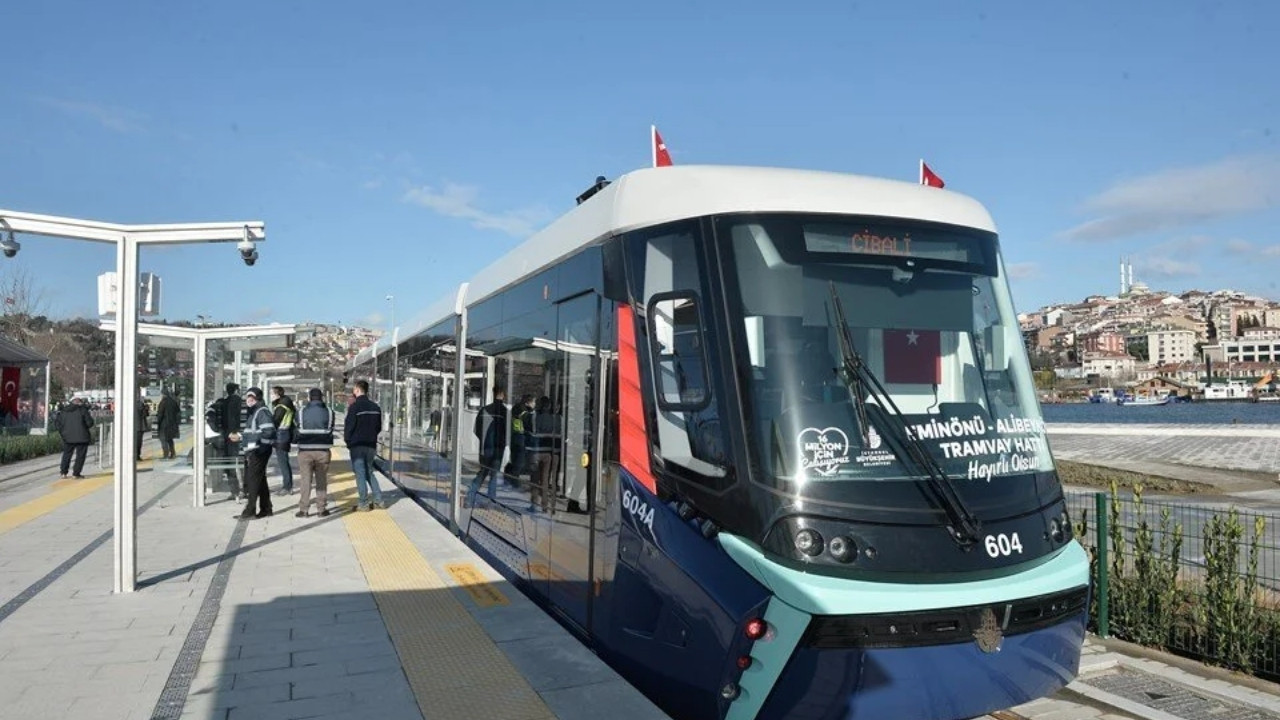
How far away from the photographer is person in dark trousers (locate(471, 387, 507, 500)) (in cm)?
775

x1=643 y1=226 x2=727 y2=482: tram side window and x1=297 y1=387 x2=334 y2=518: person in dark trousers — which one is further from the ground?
x1=643 y1=226 x2=727 y2=482: tram side window

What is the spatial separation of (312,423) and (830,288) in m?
8.92

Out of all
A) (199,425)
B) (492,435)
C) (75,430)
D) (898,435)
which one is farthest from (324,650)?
(75,430)

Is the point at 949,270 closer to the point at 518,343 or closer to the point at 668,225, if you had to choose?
the point at 668,225

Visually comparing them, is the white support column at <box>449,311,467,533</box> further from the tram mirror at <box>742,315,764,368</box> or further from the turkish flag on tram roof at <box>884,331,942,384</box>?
the turkish flag on tram roof at <box>884,331,942,384</box>

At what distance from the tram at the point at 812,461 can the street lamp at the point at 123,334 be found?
4295mm

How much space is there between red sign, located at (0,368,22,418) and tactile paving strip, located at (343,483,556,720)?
25842 millimetres

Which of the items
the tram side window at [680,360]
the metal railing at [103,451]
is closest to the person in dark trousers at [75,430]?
the metal railing at [103,451]

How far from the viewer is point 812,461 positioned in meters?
4.09

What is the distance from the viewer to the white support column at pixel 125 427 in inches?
292

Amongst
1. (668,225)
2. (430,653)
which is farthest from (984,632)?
(430,653)

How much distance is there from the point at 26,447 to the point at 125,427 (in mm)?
19765

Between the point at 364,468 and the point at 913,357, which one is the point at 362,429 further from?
the point at 913,357

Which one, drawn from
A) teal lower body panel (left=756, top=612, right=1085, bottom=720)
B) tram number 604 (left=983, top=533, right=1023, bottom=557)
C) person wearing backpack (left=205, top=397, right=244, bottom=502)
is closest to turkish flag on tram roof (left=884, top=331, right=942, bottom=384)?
tram number 604 (left=983, top=533, right=1023, bottom=557)
